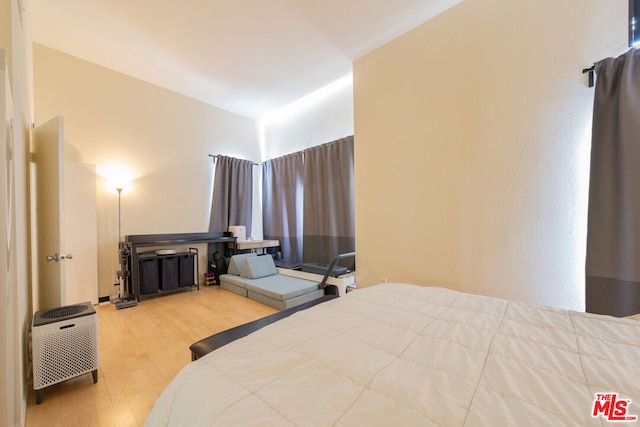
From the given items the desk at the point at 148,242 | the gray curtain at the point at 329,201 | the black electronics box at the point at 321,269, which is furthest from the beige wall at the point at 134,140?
the black electronics box at the point at 321,269

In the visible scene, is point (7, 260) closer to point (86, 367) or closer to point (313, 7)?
point (86, 367)

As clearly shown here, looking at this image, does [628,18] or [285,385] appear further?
[628,18]

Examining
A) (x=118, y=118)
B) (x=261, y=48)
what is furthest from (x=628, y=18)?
(x=118, y=118)

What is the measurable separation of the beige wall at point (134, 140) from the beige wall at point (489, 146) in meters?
3.15

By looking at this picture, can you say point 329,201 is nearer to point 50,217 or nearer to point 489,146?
point 489,146

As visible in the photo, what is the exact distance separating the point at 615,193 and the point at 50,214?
13.7 ft

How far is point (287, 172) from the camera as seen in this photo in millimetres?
4734

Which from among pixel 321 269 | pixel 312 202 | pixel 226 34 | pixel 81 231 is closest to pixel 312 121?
pixel 312 202

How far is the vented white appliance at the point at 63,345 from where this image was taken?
1.53m

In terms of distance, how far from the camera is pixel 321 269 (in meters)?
3.75

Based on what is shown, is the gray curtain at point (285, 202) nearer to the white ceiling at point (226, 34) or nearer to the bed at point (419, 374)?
the white ceiling at point (226, 34)

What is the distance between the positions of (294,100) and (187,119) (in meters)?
1.92

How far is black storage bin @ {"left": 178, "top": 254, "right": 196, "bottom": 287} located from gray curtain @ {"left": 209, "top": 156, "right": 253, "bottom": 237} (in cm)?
77

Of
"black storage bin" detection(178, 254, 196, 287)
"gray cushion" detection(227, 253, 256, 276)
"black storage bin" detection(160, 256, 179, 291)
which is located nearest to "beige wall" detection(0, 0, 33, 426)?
"black storage bin" detection(160, 256, 179, 291)
